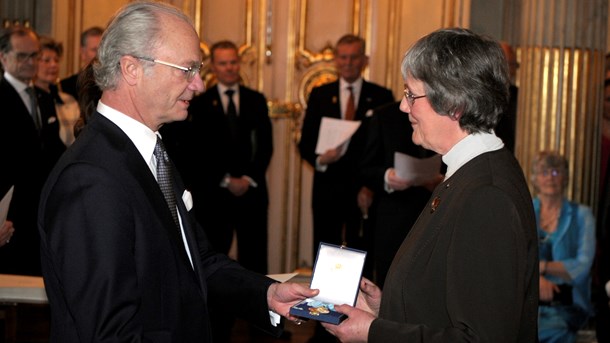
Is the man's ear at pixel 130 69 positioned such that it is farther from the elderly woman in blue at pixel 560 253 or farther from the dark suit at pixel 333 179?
the dark suit at pixel 333 179

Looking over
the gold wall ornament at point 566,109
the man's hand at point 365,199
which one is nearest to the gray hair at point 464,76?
the gold wall ornament at point 566,109

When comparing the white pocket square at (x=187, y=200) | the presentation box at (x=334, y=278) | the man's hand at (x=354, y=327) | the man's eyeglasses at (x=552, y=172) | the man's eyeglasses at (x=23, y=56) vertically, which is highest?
the man's eyeglasses at (x=23, y=56)

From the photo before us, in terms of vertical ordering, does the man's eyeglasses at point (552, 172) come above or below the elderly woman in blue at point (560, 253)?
above

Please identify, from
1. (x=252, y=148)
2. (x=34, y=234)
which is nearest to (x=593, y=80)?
(x=252, y=148)

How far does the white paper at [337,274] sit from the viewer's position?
9.13 feet

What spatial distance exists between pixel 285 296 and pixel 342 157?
167 inches

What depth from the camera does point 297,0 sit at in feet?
27.6

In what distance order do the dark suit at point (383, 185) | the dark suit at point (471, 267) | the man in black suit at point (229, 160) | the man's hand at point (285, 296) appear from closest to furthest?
the dark suit at point (471, 267) < the man's hand at point (285, 296) < the dark suit at point (383, 185) < the man in black suit at point (229, 160)

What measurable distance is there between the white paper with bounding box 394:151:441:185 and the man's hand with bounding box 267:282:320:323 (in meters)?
2.50

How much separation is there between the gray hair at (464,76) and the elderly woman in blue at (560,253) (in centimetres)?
324

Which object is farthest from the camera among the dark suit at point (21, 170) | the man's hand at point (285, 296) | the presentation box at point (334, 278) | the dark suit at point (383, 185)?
the dark suit at point (383, 185)

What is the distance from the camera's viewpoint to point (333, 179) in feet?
24.1

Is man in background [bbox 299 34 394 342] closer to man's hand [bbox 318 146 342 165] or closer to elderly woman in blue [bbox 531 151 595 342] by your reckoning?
man's hand [bbox 318 146 342 165]

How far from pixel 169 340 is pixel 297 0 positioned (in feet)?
20.5
